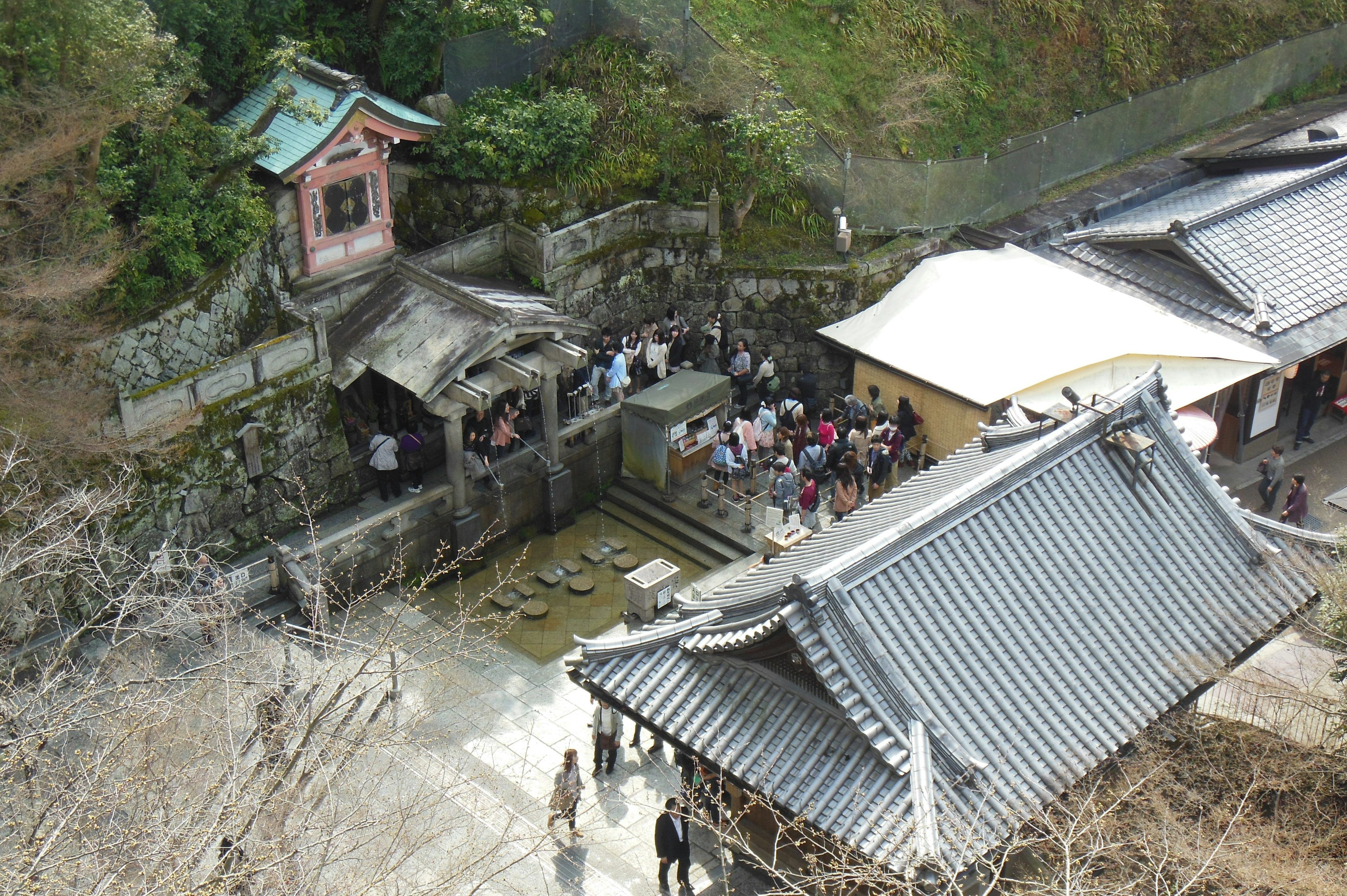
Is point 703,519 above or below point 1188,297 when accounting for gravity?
below

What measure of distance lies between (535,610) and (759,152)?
11684mm

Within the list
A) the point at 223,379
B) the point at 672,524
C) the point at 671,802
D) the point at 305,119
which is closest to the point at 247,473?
the point at 223,379

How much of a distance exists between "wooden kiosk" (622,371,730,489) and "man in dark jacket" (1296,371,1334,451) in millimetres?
12535

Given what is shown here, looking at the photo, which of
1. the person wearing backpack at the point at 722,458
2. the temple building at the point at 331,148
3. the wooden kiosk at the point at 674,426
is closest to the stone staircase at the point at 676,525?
the wooden kiosk at the point at 674,426

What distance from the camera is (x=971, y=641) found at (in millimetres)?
→ 18000

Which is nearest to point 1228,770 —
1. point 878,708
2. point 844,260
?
point 878,708

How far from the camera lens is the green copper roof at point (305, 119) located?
26719 mm

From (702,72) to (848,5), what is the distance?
561 centimetres

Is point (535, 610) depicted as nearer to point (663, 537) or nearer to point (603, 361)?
point (663, 537)

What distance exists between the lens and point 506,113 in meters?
30.4

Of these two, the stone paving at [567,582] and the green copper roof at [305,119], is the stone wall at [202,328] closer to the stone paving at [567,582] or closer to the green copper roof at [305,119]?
the green copper roof at [305,119]

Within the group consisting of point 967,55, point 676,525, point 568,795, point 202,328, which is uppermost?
point 967,55

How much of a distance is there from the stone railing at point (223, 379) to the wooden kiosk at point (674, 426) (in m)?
6.47

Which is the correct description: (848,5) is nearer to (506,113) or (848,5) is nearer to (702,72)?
(702,72)
